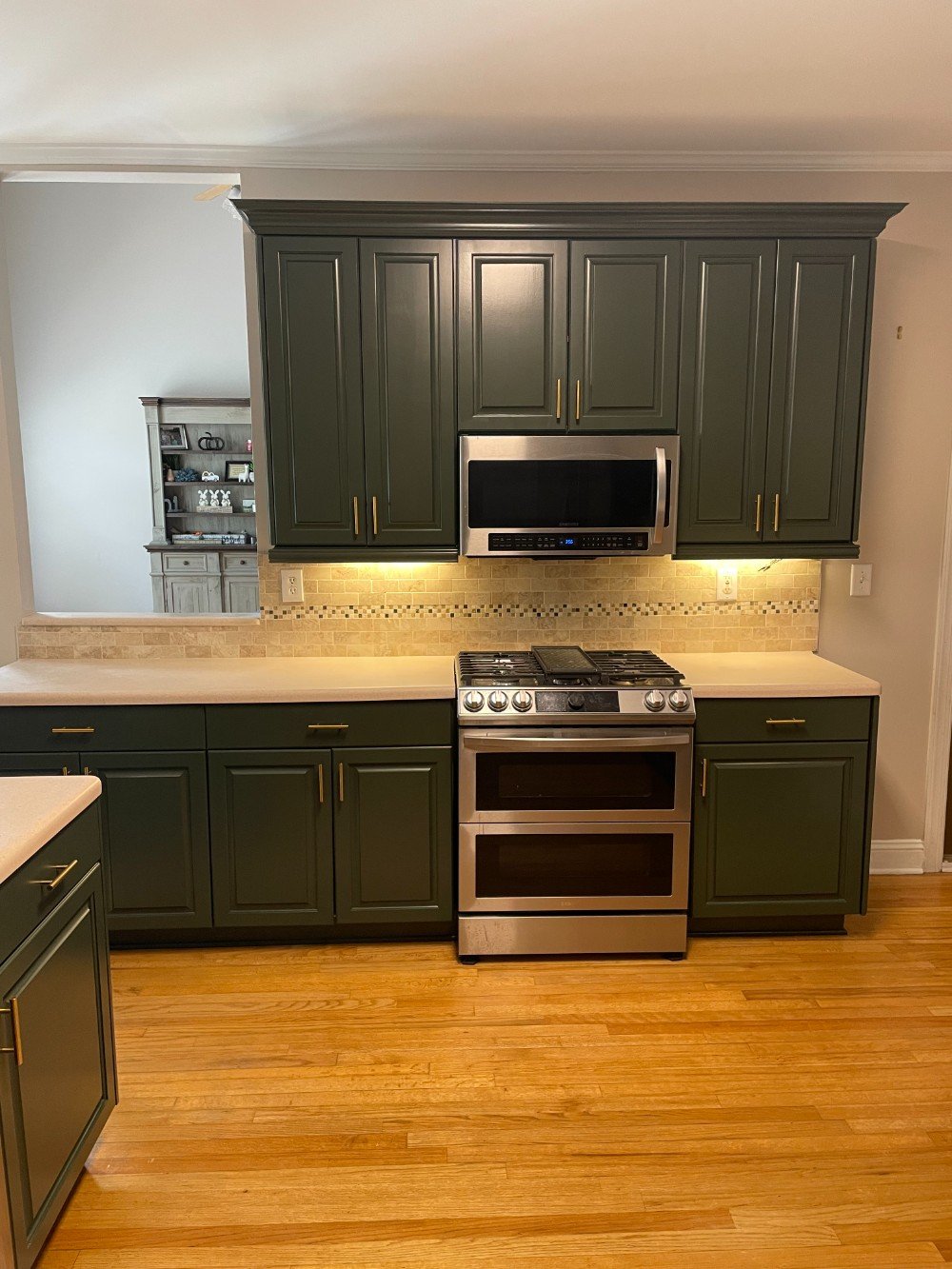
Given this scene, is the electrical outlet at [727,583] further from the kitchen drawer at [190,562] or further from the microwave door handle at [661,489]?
A: the kitchen drawer at [190,562]

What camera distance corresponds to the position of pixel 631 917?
3.05m

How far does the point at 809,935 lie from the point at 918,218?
2678 millimetres

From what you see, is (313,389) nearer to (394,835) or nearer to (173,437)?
(394,835)

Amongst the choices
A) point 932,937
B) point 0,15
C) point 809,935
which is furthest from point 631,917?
point 0,15

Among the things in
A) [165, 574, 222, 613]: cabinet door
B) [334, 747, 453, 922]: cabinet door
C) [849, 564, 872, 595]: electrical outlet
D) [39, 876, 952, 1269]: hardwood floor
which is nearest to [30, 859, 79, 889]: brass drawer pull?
[39, 876, 952, 1269]: hardwood floor

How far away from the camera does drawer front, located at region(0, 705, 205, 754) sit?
2928mm

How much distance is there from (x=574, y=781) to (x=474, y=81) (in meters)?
2.17

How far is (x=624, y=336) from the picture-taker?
3086 millimetres

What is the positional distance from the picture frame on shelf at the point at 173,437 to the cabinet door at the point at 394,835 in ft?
17.9

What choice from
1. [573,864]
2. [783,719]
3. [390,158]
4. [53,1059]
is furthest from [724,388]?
[53,1059]

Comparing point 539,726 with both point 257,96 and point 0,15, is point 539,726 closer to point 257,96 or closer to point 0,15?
point 257,96

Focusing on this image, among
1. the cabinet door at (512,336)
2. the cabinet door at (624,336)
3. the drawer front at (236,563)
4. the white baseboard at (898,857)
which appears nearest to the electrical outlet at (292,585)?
the cabinet door at (512,336)

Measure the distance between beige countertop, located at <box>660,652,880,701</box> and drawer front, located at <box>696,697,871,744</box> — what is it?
28 mm

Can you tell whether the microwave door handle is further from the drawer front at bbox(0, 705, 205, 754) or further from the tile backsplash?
the drawer front at bbox(0, 705, 205, 754)
